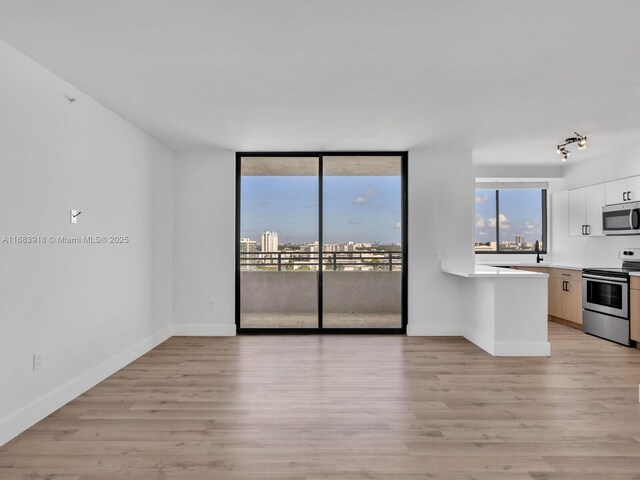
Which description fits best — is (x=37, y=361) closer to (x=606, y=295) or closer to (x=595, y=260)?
(x=606, y=295)

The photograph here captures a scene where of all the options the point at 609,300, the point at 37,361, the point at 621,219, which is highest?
the point at 621,219

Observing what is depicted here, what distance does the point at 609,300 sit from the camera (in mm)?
5488

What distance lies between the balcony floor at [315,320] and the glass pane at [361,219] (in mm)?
14

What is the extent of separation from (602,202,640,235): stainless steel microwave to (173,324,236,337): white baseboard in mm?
5143

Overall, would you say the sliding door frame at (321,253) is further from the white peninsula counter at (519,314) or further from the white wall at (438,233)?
the white peninsula counter at (519,314)

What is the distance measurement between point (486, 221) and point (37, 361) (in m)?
7.01

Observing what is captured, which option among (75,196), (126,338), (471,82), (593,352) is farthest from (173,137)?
(593,352)

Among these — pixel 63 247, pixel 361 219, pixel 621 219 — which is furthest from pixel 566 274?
pixel 63 247

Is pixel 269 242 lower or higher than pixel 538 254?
higher

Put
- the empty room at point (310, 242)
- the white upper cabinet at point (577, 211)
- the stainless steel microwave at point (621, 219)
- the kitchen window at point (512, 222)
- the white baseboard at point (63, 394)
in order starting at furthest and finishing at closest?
the kitchen window at point (512, 222), the white upper cabinet at point (577, 211), the stainless steel microwave at point (621, 219), the white baseboard at point (63, 394), the empty room at point (310, 242)

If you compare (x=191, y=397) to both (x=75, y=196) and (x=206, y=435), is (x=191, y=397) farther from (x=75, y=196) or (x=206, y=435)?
(x=75, y=196)

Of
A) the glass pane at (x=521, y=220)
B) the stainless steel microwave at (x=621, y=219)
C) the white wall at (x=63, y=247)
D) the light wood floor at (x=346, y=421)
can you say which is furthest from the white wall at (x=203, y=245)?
the stainless steel microwave at (x=621, y=219)

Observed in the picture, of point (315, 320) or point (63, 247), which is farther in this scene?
point (315, 320)

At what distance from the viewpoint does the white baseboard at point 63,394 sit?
2.78m
